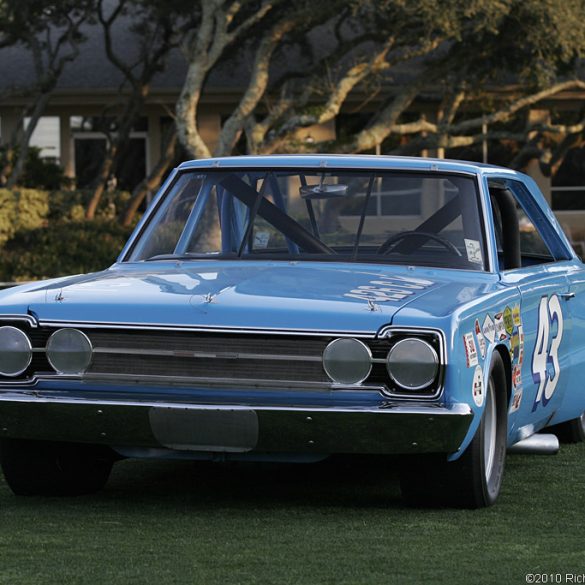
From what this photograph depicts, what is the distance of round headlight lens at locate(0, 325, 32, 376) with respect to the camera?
6109 mm

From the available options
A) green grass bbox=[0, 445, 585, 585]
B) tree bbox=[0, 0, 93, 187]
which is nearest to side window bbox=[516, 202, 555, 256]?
green grass bbox=[0, 445, 585, 585]

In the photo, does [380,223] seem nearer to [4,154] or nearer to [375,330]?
[375,330]

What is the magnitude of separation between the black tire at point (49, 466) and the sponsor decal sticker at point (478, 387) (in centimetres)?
169

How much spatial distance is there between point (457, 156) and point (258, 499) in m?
27.0

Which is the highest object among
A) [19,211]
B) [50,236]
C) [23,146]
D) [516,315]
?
[516,315]

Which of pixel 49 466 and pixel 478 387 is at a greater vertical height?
pixel 478 387

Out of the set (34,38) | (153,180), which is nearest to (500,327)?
(34,38)

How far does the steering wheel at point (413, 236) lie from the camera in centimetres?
705

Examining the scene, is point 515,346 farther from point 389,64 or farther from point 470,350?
point 389,64

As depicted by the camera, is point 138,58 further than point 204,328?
Yes

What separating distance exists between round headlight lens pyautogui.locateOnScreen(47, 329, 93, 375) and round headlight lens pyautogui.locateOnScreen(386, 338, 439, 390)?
1231mm

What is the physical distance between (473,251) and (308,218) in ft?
3.11

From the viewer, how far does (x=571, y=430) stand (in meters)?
8.60

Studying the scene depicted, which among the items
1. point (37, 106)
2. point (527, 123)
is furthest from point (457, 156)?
point (37, 106)
